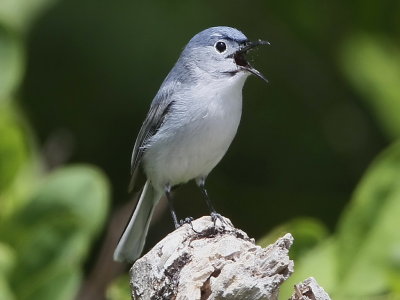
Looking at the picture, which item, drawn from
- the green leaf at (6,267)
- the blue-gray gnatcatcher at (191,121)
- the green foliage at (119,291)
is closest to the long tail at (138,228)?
the blue-gray gnatcatcher at (191,121)

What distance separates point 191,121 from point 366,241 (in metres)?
0.83

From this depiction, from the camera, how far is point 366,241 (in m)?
4.04

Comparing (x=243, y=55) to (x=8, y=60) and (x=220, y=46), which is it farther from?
(x=8, y=60)

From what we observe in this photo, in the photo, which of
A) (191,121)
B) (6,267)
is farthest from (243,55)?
(6,267)

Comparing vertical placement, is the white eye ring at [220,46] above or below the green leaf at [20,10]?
above

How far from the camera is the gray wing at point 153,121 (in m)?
4.31

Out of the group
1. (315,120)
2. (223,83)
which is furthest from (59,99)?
(223,83)

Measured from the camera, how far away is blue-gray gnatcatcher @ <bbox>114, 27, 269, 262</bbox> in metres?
4.13

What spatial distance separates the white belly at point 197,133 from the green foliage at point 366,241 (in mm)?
564

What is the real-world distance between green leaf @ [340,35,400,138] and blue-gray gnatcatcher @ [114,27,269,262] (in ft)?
2.92

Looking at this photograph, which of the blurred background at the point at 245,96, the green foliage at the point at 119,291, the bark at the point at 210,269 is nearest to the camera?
the bark at the point at 210,269

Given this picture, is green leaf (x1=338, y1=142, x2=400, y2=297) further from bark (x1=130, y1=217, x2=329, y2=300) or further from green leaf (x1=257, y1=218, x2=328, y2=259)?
bark (x1=130, y1=217, x2=329, y2=300)

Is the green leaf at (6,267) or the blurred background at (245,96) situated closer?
the green leaf at (6,267)

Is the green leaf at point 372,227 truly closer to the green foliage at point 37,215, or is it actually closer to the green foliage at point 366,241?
the green foliage at point 366,241
